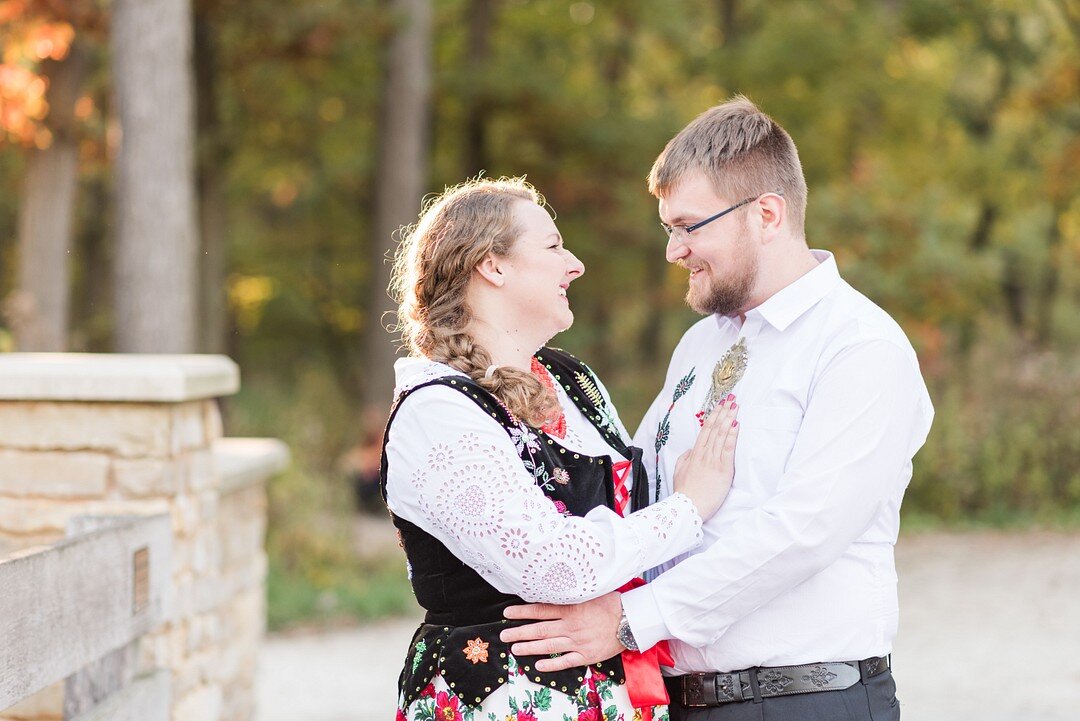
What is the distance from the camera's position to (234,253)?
1808cm

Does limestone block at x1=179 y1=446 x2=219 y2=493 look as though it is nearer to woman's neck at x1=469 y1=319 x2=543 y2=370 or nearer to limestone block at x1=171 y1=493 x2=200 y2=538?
limestone block at x1=171 y1=493 x2=200 y2=538

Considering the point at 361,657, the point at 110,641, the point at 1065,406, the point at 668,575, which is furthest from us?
the point at 1065,406

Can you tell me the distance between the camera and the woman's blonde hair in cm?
242

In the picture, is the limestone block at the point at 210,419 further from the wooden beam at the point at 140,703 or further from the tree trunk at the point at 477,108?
the tree trunk at the point at 477,108

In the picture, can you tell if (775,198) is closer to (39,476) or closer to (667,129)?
(39,476)

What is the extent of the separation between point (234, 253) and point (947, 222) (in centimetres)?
999

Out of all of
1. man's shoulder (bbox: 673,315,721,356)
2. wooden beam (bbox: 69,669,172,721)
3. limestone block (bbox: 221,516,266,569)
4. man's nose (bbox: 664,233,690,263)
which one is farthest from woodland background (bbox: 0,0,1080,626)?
man's nose (bbox: 664,233,690,263)

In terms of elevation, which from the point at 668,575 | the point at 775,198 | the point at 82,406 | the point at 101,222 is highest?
the point at 101,222

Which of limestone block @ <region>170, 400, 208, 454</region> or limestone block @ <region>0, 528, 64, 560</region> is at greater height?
limestone block @ <region>170, 400, 208, 454</region>

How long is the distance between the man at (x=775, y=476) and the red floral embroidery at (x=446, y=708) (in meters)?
0.17

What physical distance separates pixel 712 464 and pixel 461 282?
2.05 feet

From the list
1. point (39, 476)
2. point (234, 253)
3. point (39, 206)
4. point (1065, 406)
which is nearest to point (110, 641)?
point (39, 476)

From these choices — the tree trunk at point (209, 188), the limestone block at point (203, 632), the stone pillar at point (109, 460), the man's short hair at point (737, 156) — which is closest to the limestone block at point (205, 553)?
the stone pillar at point (109, 460)

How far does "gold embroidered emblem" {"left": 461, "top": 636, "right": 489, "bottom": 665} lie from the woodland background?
16.8 feet
